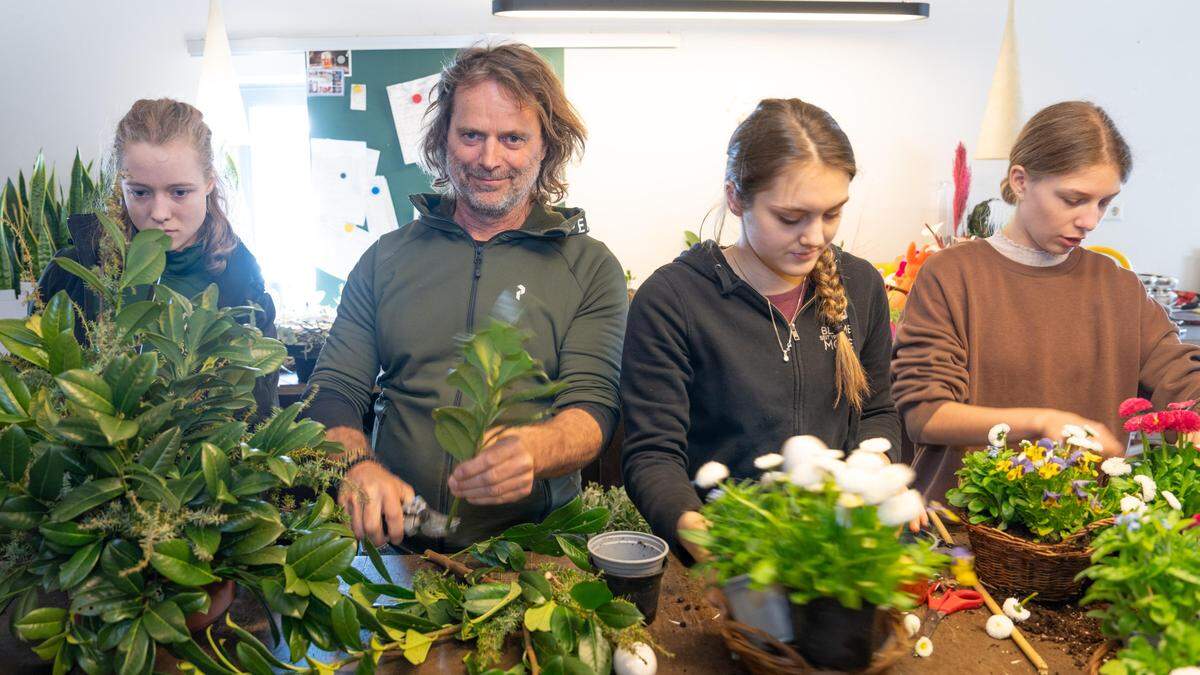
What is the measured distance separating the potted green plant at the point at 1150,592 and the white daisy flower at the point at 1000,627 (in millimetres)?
153

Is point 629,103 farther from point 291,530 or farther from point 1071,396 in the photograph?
point 291,530

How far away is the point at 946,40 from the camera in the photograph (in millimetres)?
4832

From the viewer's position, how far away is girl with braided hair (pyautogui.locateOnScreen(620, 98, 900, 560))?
5.00 ft

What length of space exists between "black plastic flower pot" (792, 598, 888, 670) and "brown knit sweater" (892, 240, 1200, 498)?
3.17 ft

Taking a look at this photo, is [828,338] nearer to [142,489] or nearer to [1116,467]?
[1116,467]

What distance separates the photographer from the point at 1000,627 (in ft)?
3.98

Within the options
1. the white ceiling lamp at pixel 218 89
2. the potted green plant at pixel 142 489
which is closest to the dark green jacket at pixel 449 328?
the potted green plant at pixel 142 489

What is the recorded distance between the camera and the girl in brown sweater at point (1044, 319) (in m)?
1.80

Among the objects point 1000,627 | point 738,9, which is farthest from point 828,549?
point 738,9

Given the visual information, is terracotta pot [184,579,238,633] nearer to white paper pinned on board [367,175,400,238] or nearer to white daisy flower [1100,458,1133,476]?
white daisy flower [1100,458,1133,476]

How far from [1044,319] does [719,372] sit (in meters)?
0.78

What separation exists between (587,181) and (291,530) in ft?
12.8

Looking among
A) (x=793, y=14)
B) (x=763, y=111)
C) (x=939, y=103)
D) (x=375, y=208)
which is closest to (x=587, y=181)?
(x=375, y=208)

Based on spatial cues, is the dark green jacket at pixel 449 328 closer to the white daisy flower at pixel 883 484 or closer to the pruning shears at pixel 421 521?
the pruning shears at pixel 421 521
